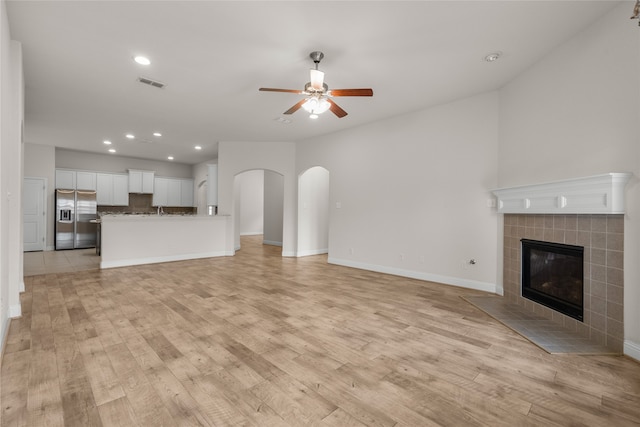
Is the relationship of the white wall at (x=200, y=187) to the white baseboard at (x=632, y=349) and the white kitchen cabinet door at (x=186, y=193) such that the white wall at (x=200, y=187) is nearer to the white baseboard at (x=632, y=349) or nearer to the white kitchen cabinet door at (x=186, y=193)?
the white kitchen cabinet door at (x=186, y=193)

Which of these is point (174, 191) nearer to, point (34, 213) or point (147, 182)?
point (147, 182)

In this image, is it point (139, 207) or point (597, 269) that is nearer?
point (597, 269)

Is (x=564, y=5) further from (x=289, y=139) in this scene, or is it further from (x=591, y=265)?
(x=289, y=139)

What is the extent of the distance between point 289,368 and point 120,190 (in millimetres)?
9887

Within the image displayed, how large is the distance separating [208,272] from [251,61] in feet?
12.1

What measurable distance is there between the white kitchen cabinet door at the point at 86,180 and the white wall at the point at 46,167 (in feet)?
2.06

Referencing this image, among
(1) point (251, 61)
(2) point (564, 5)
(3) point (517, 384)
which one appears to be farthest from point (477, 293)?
(1) point (251, 61)

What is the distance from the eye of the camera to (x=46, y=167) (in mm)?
7973

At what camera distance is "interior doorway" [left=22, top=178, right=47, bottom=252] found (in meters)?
7.70

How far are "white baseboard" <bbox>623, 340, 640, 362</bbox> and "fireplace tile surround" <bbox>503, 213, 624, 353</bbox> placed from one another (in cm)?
4

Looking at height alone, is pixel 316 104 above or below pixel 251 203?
above

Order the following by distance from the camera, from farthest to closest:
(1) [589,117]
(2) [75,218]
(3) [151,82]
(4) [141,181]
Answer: (4) [141,181], (2) [75,218], (3) [151,82], (1) [589,117]

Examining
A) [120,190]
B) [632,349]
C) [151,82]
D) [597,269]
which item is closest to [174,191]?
[120,190]

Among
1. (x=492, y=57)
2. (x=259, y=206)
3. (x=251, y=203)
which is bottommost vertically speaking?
(x=259, y=206)
